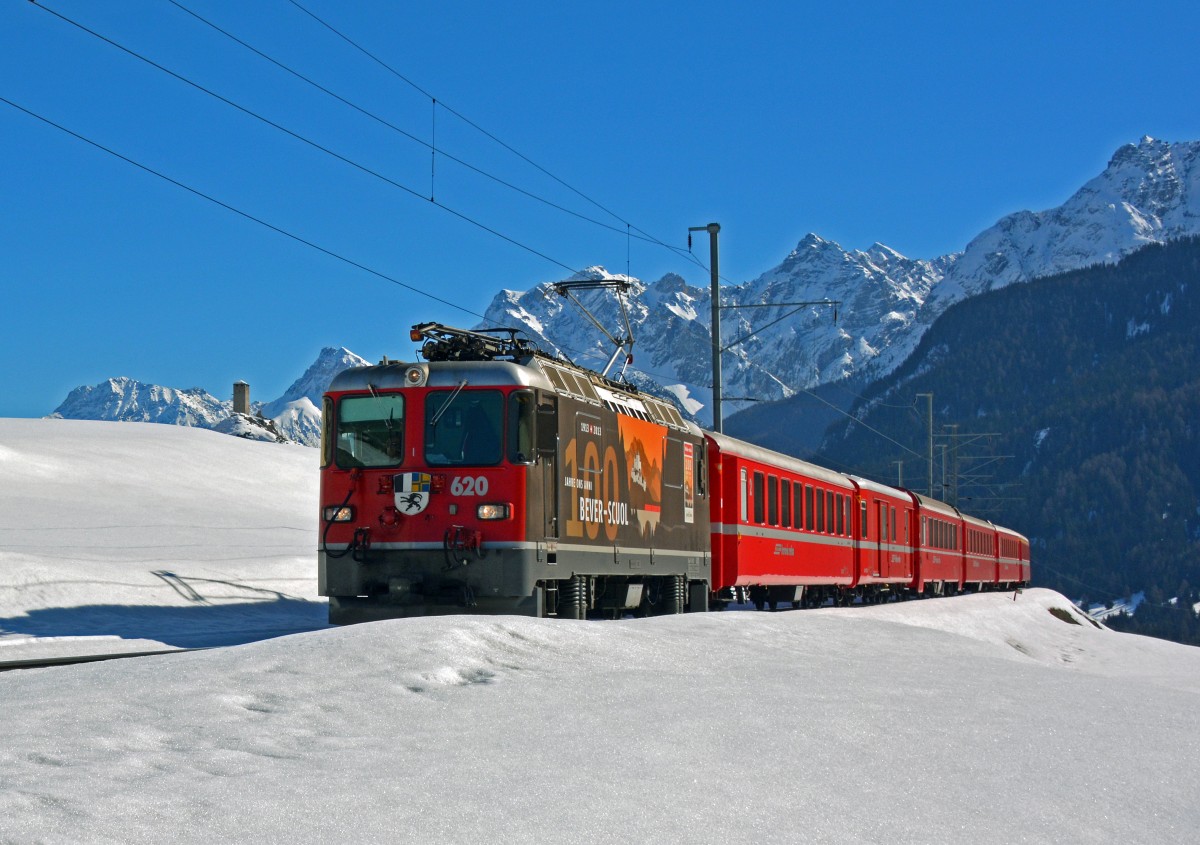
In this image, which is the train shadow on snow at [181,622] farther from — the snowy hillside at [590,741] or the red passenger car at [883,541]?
the red passenger car at [883,541]

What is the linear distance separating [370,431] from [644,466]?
4468 millimetres

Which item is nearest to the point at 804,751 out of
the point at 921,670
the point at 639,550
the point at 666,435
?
the point at 921,670

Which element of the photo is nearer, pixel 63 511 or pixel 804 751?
pixel 804 751

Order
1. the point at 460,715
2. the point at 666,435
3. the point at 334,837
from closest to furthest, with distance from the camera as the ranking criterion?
the point at 334,837 → the point at 460,715 → the point at 666,435

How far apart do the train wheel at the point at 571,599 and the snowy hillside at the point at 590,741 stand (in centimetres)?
196

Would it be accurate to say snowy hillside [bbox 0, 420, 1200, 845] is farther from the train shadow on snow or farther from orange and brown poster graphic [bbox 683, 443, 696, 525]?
orange and brown poster graphic [bbox 683, 443, 696, 525]

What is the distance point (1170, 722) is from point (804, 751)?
391 cm

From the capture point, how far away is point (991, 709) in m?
9.71

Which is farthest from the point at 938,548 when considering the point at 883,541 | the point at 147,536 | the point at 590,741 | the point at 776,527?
the point at 590,741

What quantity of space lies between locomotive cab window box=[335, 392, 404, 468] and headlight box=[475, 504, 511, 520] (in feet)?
4.12

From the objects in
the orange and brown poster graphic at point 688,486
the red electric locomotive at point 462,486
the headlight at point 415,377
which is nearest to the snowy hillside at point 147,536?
the red electric locomotive at point 462,486

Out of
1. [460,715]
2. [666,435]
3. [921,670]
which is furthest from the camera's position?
[666,435]

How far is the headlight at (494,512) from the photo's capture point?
15.4m

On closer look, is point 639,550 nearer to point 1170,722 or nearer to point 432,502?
point 432,502
